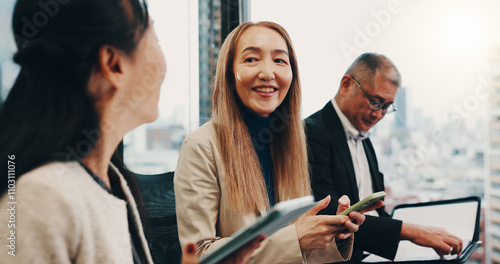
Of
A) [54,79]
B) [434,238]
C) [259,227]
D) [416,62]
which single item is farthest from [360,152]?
[54,79]

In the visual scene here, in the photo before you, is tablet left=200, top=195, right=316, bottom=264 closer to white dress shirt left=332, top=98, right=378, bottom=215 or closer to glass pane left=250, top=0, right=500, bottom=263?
white dress shirt left=332, top=98, right=378, bottom=215

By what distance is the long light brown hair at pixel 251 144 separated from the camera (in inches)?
45.8

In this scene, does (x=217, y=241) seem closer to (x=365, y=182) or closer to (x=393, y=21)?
(x=365, y=182)

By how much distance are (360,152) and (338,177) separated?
0.32m

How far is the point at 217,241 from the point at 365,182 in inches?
42.0

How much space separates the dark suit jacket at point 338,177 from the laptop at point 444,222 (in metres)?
0.06

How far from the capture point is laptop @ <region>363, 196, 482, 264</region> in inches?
57.0

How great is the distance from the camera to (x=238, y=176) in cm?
116

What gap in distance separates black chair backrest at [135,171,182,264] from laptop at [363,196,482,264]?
721 mm

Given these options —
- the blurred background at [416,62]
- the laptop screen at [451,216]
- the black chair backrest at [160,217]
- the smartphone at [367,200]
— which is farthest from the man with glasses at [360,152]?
the black chair backrest at [160,217]

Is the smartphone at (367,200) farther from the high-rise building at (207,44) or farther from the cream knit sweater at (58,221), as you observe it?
the high-rise building at (207,44)

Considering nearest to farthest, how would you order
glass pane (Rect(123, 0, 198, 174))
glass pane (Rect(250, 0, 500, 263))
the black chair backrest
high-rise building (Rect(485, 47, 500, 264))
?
the black chair backrest → glass pane (Rect(123, 0, 198, 174)) → glass pane (Rect(250, 0, 500, 263)) → high-rise building (Rect(485, 47, 500, 264))

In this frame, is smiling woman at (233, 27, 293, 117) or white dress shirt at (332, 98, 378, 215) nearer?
smiling woman at (233, 27, 293, 117)

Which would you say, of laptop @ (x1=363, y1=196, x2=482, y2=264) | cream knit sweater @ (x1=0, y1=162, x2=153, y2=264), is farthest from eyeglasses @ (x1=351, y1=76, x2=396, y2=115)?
cream knit sweater @ (x1=0, y1=162, x2=153, y2=264)
